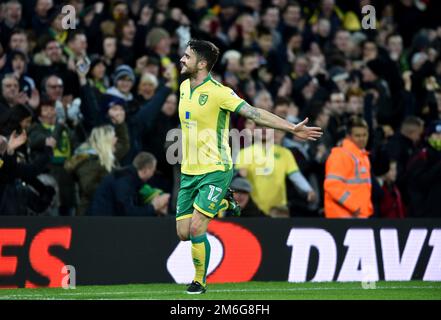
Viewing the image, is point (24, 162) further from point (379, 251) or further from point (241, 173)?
point (379, 251)

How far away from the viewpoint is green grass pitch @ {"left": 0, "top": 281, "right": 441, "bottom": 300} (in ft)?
37.9

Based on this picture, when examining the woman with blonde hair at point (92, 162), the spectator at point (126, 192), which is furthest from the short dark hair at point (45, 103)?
the spectator at point (126, 192)

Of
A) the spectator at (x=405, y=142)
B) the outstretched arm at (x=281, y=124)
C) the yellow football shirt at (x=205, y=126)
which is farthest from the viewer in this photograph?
the spectator at (x=405, y=142)

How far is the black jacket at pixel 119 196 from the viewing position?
546 inches

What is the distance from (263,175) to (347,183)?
1.26 m

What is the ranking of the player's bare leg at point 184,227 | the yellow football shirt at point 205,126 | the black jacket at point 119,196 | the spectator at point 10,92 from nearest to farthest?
the yellow football shirt at point 205,126
the player's bare leg at point 184,227
the black jacket at point 119,196
the spectator at point 10,92

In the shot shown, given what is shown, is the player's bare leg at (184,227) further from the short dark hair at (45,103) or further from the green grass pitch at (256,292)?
the short dark hair at (45,103)

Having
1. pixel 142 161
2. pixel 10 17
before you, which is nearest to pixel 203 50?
pixel 142 161

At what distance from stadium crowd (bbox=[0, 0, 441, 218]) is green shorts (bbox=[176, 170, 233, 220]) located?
2.34m

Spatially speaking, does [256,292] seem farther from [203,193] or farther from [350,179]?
[350,179]

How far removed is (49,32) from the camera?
16844 mm

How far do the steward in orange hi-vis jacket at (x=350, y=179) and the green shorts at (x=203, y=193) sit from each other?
114 inches

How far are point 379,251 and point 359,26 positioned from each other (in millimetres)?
8643
